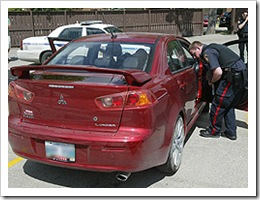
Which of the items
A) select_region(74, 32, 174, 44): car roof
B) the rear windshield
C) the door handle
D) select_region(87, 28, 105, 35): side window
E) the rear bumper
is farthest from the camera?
select_region(87, 28, 105, 35): side window

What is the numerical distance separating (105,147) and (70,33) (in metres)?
8.15

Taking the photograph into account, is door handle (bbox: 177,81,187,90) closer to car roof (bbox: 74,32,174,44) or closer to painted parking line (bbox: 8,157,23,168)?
car roof (bbox: 74,32,174,44)

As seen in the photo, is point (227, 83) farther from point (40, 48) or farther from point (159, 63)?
point (40, 48)

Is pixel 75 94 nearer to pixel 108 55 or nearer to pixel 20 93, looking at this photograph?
pixel 20 93

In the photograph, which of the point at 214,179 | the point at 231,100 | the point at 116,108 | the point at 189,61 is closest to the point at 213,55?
the point at 189,61

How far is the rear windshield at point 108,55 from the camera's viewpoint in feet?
11.0

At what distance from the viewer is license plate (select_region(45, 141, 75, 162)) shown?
2.74 meters

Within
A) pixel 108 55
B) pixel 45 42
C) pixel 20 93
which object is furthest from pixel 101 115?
pixel 45 42

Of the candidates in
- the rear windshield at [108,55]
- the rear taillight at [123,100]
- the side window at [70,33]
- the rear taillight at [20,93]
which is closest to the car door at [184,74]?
the rear windshield at [108,55]

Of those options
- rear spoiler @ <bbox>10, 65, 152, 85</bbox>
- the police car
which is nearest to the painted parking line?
rear spoiler @ <bbox>10, 65, 152, 85</bbox>

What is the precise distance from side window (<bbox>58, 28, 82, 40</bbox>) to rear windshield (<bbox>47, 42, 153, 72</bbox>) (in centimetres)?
638

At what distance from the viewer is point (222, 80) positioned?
4352 mm

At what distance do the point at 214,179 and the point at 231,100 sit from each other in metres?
1.47

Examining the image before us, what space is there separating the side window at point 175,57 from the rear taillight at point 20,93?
158 centimetres
